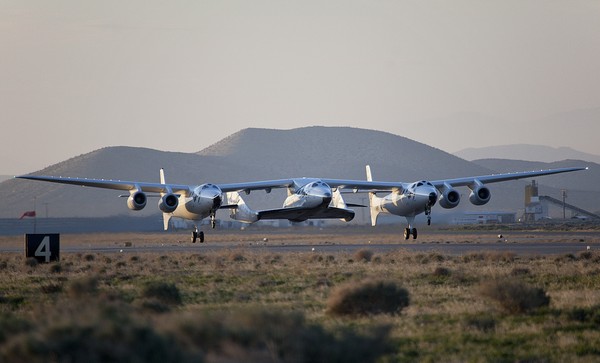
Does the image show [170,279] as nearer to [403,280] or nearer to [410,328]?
[403,280]

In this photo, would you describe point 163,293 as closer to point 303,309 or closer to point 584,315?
point 303,309

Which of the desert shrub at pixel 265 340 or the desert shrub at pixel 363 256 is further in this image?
the desert shrub at pixel 363 256

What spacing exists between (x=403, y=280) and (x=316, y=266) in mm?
8604

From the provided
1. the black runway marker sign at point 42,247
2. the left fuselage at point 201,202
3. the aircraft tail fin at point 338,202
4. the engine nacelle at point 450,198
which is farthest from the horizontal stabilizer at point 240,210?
the black runway marker sign at point 42,247

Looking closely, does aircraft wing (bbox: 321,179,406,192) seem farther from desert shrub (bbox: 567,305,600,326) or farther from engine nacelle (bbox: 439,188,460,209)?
desert shrub (bbox: 567,305,600,326)

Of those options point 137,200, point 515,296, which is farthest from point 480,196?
point 515,296

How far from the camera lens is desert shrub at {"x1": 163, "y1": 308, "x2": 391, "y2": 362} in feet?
33.9

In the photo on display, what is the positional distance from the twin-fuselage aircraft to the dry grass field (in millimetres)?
7100

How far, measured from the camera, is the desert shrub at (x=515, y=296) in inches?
792

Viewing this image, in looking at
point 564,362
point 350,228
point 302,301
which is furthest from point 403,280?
point 350,228

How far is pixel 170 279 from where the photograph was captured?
32375 mm

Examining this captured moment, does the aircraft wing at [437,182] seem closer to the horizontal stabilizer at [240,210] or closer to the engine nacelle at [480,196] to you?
the engine nacelle at [480,196]

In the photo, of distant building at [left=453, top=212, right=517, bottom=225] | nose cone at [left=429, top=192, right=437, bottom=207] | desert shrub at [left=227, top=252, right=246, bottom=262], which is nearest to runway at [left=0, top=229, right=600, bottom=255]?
nose cone at [left=429, top=192, right=437, bottom=207]

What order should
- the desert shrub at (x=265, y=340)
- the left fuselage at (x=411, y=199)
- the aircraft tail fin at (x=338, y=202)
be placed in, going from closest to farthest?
the desert shrub at (x=265, y=340) < the left fuselage at (x=411, y=199) < the aircraft tail fin at (x=338, y=202)
